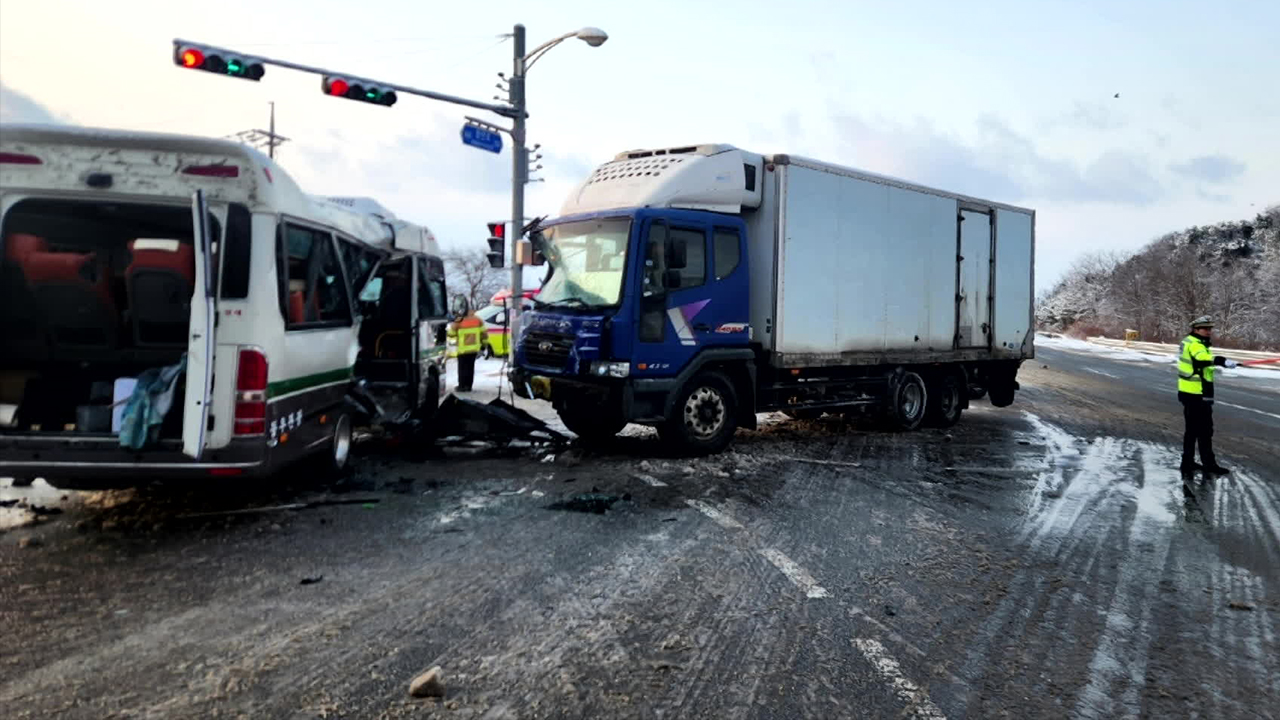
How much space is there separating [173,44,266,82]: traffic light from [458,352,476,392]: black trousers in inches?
227

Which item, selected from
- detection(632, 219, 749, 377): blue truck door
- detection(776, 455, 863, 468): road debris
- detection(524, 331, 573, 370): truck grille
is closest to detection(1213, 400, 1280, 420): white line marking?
detection(776, 455, 863, 468): road debris

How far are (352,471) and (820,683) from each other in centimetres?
548

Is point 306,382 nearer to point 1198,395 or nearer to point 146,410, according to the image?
point 146,410

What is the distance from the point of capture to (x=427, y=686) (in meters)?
3.27

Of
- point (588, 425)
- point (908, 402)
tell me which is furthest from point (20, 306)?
point (908, 402)

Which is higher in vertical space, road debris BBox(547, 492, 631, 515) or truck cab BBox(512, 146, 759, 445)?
truck cab BBox(512, 146, 759, 445)

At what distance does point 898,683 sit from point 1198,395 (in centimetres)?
679

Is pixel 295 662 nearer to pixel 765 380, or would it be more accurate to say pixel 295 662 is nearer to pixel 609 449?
pixel 609 449

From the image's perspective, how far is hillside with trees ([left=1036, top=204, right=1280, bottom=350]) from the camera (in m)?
44.7

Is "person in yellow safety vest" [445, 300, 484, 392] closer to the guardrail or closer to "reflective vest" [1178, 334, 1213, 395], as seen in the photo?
"reflective vest" [1178, 334, 1213, 395]

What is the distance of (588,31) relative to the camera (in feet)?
51.8

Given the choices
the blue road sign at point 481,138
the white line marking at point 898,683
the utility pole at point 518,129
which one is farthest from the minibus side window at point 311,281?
the blue road sign at point 481,138

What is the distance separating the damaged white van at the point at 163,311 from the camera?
5027 millimetres

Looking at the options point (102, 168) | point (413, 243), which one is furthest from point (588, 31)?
point (102, 168)
